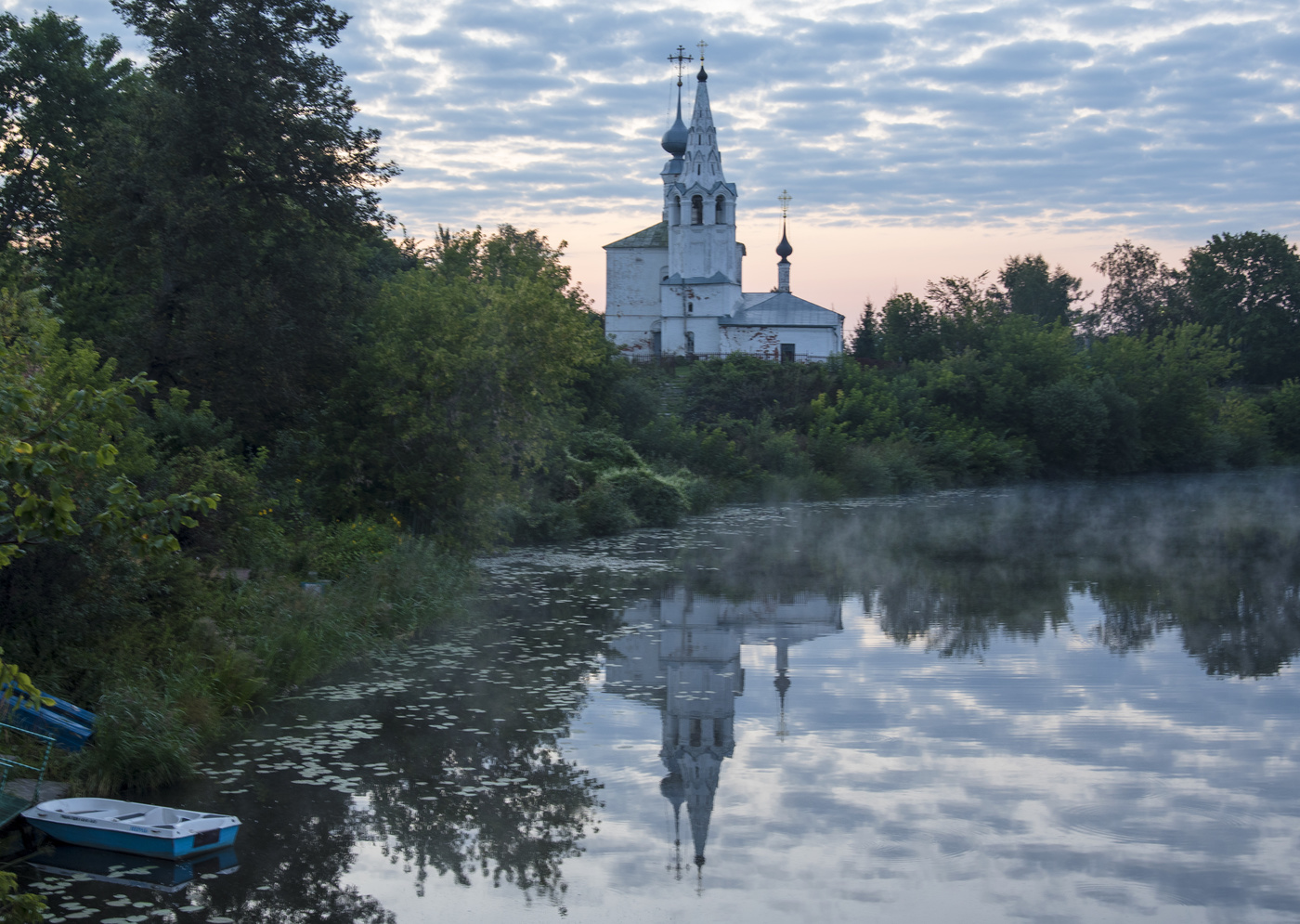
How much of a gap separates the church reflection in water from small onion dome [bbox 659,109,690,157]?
174ft

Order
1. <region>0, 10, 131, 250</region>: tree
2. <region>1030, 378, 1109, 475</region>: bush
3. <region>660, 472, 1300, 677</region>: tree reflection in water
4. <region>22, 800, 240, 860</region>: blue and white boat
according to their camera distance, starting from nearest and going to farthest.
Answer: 1. <region>22, 800, 240, 860</region>: blue and white boat
2. <region>660, 472, 1300, 677</region>: tree reflection in water
3. <region>0, 10, 131, 250</region>: tree
4. <region>1030, 378, 1109, 475</region>: bush

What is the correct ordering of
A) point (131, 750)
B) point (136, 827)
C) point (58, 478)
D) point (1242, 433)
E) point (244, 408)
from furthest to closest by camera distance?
point (1242, 433)
point (244, 408)
point (131, 750)
point (136, 827)
point (58, 478)

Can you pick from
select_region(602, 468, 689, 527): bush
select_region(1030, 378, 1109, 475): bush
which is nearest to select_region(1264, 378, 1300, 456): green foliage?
select_region(1030, 378, 1109, 475): bush

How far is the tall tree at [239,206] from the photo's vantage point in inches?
806

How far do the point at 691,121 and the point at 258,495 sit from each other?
5204 cm

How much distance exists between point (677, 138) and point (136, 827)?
217 ft

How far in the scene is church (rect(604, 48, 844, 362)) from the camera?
66.2m

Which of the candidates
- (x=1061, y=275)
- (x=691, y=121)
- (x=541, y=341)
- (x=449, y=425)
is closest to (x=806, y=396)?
(x=691, y=121)

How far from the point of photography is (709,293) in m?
67.4

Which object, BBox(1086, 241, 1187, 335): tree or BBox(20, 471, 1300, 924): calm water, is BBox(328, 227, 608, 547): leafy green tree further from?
BBox(1086, 241, 1187, 335): tree

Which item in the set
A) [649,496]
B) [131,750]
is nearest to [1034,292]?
[649,496]

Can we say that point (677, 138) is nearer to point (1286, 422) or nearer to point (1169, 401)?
point (1169, 401)

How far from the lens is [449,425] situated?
2175cm

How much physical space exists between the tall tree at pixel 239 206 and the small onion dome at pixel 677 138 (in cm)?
5047
